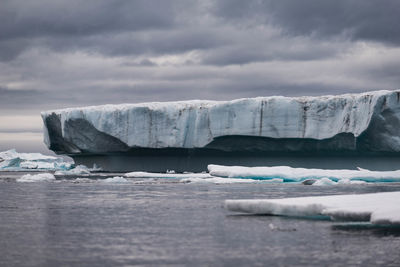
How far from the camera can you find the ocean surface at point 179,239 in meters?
6.91

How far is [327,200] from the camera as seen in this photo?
32.6 ft

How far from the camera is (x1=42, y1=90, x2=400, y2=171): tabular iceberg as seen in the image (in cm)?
2602

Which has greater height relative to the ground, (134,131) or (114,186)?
(134,131)

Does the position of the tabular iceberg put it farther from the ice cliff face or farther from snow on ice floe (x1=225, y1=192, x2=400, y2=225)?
snow on ice floe (x1=225, y1=192, x2=400, y2=225)

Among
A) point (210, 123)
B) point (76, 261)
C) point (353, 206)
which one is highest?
point (210, 123)

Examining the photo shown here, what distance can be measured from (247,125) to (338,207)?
19340 millimetres

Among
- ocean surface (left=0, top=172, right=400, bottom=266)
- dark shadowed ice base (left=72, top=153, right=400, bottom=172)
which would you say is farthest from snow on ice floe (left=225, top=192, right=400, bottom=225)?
dark shadowed ice base (left=72, top=153, right=400, bottom=172)

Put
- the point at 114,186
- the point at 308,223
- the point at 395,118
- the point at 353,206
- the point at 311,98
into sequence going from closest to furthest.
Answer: the point at 353,206, the point at 308,223, the point at 114,186, the point at 395,118, the point at 311,98

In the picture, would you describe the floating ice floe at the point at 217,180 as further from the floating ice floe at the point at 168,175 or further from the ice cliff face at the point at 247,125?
the ice cliff face at the point at 247,125

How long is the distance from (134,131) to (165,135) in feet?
5.01

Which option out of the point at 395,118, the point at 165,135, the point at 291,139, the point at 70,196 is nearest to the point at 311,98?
the point at 291,139

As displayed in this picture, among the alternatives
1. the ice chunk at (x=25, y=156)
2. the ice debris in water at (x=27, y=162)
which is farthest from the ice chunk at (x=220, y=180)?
the ice chunk at (x=25, y=156)

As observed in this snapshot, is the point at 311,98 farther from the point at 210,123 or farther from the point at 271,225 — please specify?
the point at 271,225

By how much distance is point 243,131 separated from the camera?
28.5 m
